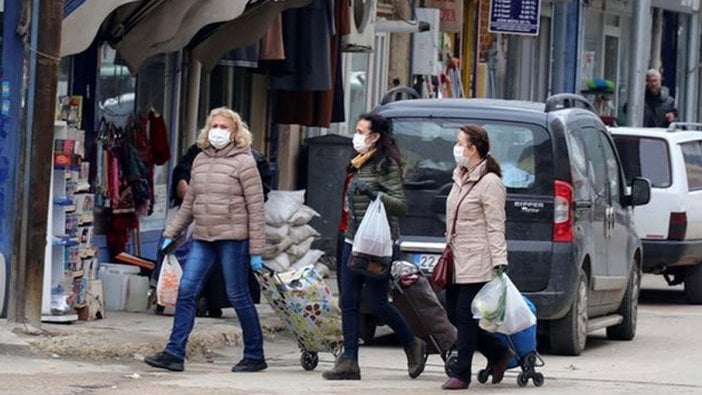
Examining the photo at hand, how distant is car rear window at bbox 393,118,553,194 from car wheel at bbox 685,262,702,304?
20.4 ft

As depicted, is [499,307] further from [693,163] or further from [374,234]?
[693,163]

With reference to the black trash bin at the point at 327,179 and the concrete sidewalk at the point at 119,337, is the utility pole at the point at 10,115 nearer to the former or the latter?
Result: the concrete sidewalk at the point at 119,337

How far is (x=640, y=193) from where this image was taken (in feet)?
48.6

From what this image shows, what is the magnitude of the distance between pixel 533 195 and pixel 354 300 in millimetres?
2168

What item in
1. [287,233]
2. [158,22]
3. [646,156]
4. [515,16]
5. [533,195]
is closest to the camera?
[533,195]

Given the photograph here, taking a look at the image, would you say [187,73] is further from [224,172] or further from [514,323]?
[514,323]

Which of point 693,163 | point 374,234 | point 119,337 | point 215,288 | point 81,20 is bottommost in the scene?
point 119,337

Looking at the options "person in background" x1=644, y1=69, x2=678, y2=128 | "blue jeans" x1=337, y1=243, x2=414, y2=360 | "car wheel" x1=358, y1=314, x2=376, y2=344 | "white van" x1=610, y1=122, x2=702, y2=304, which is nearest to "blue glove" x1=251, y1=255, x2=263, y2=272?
"blue jeans" x1=337, y1=243, x2=414, y2=360

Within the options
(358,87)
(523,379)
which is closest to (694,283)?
(358,87)

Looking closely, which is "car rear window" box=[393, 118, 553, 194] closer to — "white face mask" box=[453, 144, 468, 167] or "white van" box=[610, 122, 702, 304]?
"white face mask" box=[453, 144, 468, 167]

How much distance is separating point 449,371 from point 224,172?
1937mm

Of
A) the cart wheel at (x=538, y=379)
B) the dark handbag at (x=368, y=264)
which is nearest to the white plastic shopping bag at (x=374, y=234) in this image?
the dark handbag at (x=368, y=264)

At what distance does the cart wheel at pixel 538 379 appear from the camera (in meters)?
11.4

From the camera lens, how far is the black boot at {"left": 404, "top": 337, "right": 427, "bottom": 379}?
11.8m
